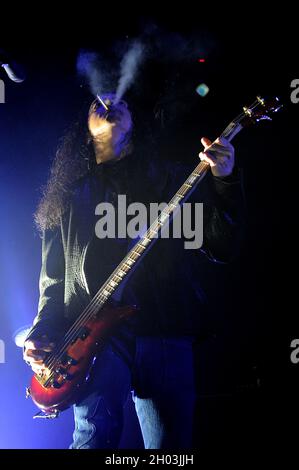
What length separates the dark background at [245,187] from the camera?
349 cm

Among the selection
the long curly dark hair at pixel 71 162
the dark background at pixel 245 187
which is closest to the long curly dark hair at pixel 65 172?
the long curly dark hair at pixel 71 162

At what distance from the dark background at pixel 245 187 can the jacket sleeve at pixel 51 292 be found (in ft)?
4.93

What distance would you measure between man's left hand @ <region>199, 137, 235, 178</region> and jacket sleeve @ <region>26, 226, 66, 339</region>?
1.09 m

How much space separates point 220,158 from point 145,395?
4.31ft

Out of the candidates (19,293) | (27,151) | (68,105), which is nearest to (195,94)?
(68,105)

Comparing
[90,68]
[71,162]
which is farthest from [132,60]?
[71,162]

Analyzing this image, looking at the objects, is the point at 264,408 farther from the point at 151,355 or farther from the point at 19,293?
the point at 19,293

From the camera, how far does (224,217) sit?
218 centimetres

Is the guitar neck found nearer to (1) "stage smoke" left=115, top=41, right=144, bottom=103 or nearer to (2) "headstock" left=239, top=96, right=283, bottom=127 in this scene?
(2) "headstock" left=239, top=96, right=283, bottom=127

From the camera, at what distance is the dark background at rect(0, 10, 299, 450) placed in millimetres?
3486

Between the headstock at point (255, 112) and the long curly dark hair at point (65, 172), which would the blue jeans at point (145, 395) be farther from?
the headstock at point (255, 112)

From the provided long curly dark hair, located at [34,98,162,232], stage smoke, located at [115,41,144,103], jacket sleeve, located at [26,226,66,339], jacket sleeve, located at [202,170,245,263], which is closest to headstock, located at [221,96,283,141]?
jacket sleeve, located at [202,170,245,263]

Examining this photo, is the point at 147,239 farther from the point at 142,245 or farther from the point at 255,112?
the point at 255,112

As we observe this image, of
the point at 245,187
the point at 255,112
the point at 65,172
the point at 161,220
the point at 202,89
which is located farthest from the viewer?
the point at 202,89
